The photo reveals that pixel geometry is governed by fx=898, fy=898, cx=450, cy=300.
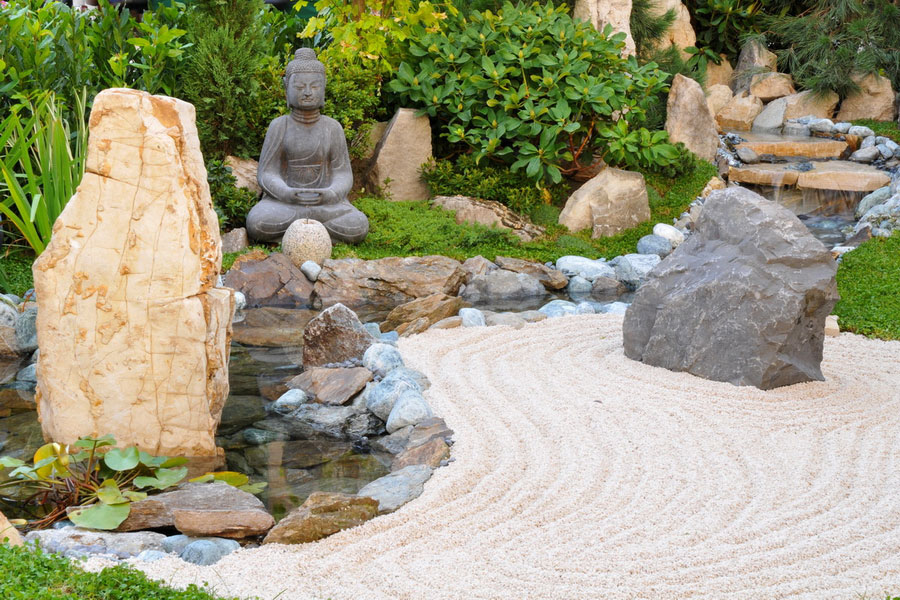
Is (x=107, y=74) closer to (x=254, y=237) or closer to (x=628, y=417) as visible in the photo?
(x=254, y=237)

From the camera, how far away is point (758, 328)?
217 inches

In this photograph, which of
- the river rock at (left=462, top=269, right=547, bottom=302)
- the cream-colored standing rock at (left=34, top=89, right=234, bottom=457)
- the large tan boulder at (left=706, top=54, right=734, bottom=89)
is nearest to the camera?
the cream-colored standing rock at (left=34, top=89, right=234, bottom=457)

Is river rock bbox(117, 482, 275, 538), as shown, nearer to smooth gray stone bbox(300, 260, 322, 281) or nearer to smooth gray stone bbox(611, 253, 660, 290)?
smooth gray stone bbox(300, 260, 322, 281)

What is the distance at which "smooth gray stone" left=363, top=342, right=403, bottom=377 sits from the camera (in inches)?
235

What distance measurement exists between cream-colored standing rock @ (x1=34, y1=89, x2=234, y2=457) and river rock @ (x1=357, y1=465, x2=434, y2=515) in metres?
1.10

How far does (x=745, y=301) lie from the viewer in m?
5.56

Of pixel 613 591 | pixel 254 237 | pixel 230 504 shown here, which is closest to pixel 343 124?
pixel 254 237

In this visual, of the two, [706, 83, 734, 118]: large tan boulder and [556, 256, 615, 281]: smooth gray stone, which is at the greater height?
[706, 83, 734, 118]: large tan boulder

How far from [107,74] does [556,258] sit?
17.4 feet

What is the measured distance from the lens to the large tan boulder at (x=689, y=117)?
11742 millimetres

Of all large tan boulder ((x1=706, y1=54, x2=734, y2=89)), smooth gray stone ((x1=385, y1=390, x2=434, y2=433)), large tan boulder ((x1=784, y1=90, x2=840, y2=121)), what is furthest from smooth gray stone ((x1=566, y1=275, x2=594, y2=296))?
large tan boulder ((x1=706, y1=54, x2=734, y2=89))

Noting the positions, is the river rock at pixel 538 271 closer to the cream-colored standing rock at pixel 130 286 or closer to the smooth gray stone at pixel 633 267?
the smooth gray stone at pixel 633 267

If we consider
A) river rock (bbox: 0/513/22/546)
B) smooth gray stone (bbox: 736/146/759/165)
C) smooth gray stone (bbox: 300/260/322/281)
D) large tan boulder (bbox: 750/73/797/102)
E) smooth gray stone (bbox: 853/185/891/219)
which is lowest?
river rock (bbox: 0/513/22/546)

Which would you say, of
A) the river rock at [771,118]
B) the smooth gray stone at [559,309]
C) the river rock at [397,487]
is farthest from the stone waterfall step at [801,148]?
the river rock at [397,487]
